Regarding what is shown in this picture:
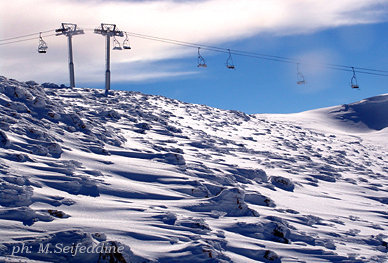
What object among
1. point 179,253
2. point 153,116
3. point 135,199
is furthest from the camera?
point 153,116

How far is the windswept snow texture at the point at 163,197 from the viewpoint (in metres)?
6.55

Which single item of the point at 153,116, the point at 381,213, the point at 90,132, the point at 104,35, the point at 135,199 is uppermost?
the point at 104,35

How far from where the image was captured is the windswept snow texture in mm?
6547

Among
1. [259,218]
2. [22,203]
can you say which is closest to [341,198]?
[259,218]

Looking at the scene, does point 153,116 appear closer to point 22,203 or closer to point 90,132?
point 90,132

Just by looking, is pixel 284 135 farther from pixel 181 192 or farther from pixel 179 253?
pixel 179 253

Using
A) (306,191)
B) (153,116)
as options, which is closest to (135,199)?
(306,191)

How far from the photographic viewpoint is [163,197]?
9.13m

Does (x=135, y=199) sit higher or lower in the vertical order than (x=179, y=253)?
higher

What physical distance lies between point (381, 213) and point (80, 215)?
8392mm

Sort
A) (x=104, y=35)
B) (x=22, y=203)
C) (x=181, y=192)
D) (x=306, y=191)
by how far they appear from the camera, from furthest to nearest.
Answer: (x=104, y=35), (x=306, y=191), (x=181, y=192), (x=22, y=203)

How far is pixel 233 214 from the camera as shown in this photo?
8820 mm

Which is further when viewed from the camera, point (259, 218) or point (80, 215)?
point (259, 218)

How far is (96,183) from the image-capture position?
8797 mm
